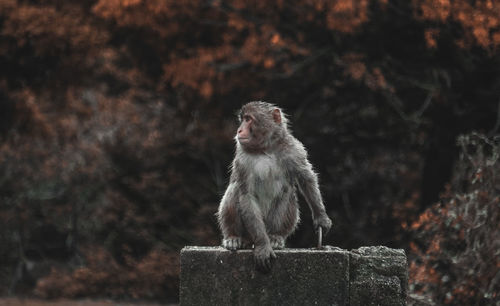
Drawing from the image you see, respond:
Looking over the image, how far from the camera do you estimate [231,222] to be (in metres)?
5.38

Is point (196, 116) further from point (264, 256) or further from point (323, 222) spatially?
point (264, 256)

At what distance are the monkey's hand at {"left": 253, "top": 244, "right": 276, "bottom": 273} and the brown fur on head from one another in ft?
2.19

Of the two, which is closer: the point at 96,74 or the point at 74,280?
the point at 74,280

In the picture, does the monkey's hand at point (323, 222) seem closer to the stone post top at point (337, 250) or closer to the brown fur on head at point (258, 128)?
the stone post top at point (337, 250)

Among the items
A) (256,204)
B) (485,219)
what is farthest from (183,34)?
(256,204)

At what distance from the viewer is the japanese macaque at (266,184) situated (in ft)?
17.2

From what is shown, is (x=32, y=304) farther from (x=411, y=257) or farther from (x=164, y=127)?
(x=411, y=257)

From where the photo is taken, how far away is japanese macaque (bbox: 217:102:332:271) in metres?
5.24

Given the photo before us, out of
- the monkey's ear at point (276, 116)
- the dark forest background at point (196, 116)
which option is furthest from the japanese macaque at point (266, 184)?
the dark forest background at point (196, 116)

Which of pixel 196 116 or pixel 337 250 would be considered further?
pixel 196 116

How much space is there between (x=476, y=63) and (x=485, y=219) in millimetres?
3606

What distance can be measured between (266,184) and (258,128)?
38 centimetres

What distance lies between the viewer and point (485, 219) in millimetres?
7742

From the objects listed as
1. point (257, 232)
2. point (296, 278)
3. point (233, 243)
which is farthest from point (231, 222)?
point (296, 278)
